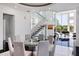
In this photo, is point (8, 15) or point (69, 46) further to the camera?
point (8, 15)

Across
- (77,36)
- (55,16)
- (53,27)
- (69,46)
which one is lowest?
(69,46)

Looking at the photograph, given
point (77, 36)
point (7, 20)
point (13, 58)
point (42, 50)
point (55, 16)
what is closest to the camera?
point (13, 58)

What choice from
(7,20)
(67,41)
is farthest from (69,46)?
(7,20)

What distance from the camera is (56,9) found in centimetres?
664

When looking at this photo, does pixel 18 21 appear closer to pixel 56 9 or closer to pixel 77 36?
pixel 56 9

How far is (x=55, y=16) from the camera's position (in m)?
6.10

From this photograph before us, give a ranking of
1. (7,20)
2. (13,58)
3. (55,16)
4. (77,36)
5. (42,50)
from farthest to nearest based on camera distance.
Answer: (7,20) < (77,36) < (55,16) < (42,50) < (13,58)

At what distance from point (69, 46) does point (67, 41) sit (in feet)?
1.33

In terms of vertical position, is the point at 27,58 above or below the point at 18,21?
below

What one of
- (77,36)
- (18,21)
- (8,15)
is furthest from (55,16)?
(8,15)

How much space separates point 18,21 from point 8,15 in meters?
0.67

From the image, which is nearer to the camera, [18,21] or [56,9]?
Answer: [56,9]

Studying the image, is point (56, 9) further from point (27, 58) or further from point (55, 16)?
point (27, 58)

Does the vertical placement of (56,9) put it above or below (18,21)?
above
